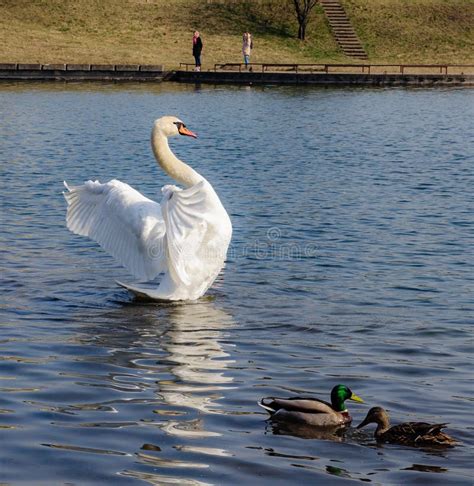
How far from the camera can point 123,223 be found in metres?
11.9

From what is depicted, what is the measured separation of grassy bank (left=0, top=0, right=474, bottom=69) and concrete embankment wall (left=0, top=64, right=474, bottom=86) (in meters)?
2.15

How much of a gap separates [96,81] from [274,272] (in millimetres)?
32474

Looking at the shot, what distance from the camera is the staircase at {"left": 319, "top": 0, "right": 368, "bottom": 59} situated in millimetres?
50531

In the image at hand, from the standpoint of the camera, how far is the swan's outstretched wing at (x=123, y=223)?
38.1 ft

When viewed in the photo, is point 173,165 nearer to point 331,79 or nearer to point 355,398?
point 355,398

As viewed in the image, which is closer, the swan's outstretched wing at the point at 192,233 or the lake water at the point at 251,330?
the lake water at the point at 251,330

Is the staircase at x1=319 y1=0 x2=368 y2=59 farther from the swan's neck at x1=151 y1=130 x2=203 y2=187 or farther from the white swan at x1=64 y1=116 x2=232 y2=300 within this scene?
the swan's neck at x1=151 y1=130 x2=203 y2=187

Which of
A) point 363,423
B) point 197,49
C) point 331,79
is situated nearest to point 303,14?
point 197,49

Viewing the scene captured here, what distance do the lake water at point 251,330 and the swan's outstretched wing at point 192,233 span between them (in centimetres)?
47

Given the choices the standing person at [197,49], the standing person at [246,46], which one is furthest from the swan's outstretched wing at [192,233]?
the standing person at [197,49]

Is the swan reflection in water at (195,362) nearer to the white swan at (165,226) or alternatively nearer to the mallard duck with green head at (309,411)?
the white swan at (165,226)

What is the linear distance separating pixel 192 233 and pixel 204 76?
33.8m

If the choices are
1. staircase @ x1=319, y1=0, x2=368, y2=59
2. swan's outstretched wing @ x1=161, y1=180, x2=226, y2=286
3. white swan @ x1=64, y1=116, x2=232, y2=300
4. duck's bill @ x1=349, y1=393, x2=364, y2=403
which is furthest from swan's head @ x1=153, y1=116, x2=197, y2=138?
staircase @ x1=319, y1=0, x2=368, y2=59

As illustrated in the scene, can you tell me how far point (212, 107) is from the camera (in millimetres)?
35781
